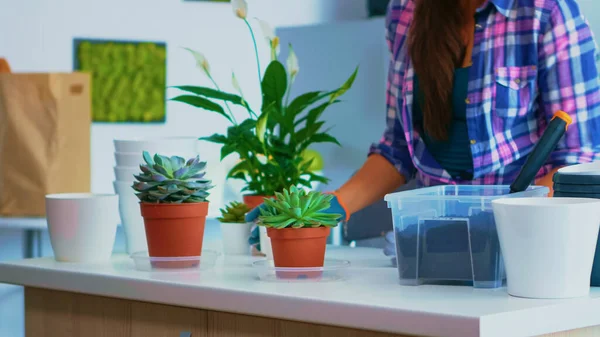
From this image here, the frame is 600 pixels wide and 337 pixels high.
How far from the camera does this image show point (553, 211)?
2.96 ft

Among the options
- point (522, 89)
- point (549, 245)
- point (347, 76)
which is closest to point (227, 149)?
point (522, 89)

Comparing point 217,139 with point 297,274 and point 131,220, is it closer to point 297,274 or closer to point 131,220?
point 131,220

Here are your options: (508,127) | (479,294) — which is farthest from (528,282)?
(508,127)

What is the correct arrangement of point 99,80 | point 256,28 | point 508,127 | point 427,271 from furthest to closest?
point 256,28 < point 99,80 < point 508,127 < point 427,271

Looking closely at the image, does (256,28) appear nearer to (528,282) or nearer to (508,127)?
(508,127)

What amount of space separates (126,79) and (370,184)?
201 cm

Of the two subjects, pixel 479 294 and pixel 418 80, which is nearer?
pixel 479 294

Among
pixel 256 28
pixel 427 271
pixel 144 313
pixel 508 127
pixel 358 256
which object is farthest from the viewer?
pixel 256 28

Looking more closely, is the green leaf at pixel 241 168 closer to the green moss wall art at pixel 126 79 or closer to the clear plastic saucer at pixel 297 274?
the clear plastic saucer at pixel 297 274

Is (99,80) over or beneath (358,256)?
over

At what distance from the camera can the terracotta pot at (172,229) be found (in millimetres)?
1215

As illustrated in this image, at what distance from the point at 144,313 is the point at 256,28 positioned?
262 centimetres

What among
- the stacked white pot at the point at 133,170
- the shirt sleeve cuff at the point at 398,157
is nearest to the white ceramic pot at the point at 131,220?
the stacked white pot at the point at 133,170

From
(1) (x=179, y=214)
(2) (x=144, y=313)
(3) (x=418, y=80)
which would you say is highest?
(3) (x=418, y=80)
